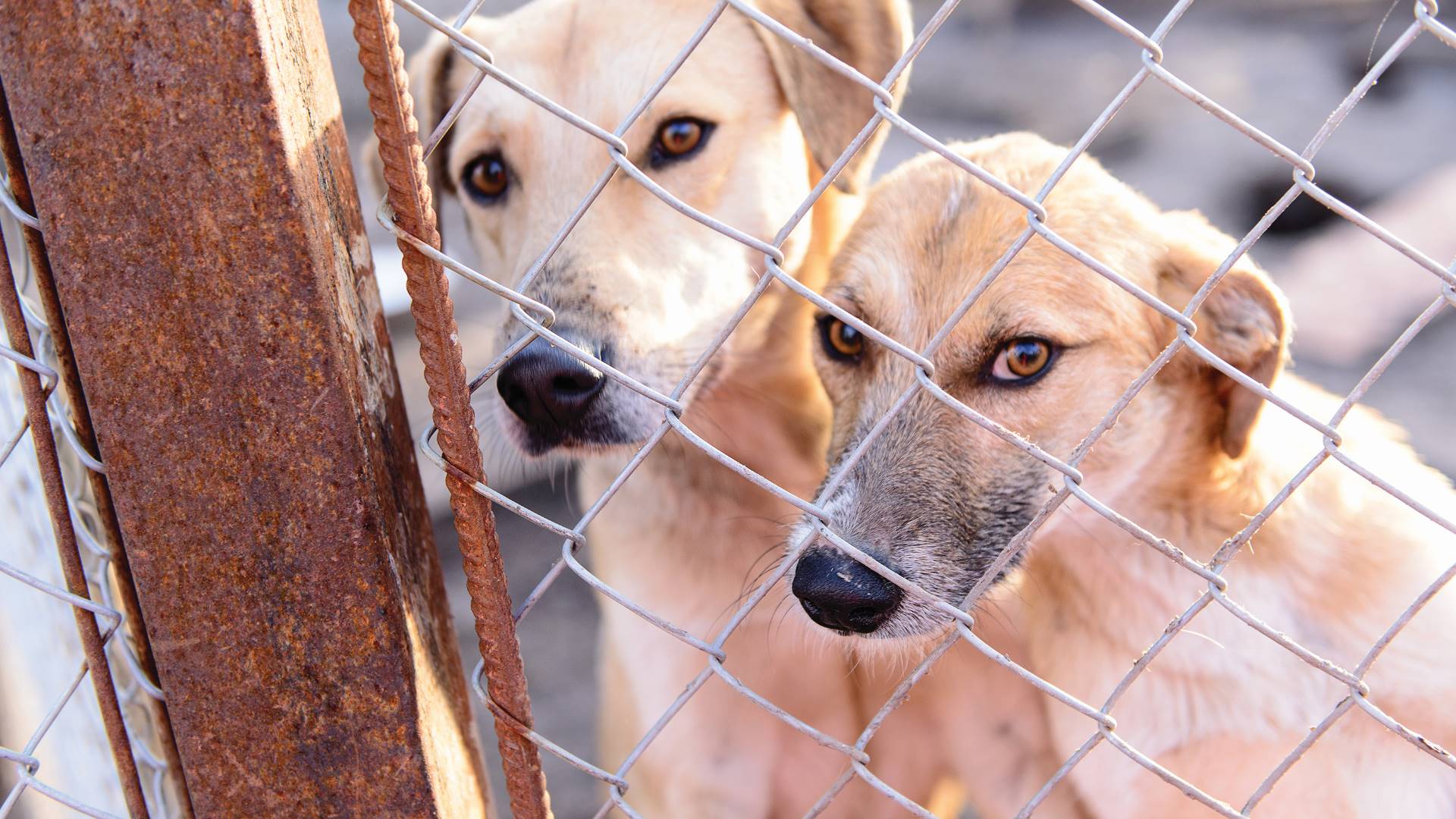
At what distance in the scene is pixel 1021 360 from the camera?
2137mm

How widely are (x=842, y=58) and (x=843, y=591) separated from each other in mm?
1439

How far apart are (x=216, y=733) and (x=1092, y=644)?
1.73 metres

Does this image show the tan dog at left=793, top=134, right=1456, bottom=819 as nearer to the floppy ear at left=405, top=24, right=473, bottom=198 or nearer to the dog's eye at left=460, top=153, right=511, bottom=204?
the dog's eye at left=460, top=153, right=511, bottom=204

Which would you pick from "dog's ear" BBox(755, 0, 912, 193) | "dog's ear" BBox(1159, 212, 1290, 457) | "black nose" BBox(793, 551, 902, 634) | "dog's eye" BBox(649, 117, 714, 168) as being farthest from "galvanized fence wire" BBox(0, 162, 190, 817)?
"dog's ear" BBox(1159, 212, 1290, 457)

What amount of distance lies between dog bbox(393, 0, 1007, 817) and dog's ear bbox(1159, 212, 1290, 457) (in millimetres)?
723

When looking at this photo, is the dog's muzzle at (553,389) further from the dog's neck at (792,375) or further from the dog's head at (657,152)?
the dog's neck at (792,375)

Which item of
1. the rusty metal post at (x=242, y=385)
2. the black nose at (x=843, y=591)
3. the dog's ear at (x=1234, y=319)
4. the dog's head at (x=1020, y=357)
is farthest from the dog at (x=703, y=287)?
the rusty metal post at (x=242, y=385)

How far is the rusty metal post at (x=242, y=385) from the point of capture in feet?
4.04

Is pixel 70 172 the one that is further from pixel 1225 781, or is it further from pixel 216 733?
pixel 1225 781

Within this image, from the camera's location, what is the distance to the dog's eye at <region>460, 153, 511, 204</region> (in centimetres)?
277

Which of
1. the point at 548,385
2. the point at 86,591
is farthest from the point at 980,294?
the point at 86,591

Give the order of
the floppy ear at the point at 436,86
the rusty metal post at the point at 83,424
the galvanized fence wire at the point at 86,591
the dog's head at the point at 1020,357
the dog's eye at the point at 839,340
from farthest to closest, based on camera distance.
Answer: the floppy ear at the point at 436,86
the dog's eye at the point at 839,340
the dog's head at the point at 1020,357
the galvanized fence wire at the point at 86,591
the rusty metal post at the point at 83,424

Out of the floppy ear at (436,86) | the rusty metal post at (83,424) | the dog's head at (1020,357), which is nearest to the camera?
the rusty metal post at (83,424)

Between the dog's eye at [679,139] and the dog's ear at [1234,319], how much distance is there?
1058 mm
